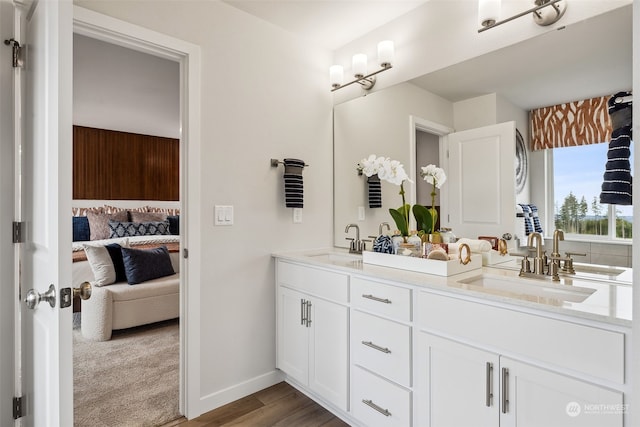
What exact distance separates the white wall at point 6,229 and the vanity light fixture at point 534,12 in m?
2.21

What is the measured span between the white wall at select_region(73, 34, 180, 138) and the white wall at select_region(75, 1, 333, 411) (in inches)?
49.1

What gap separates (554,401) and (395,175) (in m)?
1.39

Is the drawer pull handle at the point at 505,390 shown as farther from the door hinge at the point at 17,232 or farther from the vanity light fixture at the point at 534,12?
the door hinge at the point at 17,232

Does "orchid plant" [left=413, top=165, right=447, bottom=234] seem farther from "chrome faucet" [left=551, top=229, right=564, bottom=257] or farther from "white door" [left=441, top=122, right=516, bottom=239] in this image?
"chrome faucet" [left=551, top=229, right=564, bottom=257]

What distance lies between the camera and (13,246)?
1501 millimetres

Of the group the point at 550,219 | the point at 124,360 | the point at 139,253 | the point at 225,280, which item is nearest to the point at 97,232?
the point at 139,253

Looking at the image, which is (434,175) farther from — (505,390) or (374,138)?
(505,390)

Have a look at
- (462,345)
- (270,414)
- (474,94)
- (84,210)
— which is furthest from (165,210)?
(462,345)

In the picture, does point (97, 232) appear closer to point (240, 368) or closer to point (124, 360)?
point (124, 360)

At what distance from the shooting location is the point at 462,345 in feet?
4.50

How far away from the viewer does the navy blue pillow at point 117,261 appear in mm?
3414

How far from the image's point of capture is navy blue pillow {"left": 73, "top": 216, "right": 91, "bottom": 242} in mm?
5098

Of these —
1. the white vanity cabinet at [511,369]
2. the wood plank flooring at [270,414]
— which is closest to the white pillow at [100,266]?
the wood plank flooring at [270,414]

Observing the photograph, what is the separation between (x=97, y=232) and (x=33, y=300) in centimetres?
482
